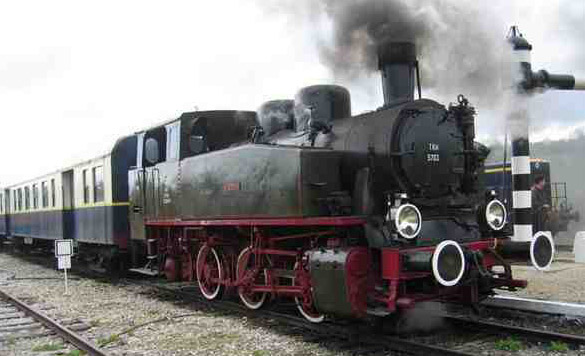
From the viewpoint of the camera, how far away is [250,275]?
7887mm

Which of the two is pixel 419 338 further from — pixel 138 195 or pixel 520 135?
pixel 138 195

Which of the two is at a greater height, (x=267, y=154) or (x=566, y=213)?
(x=267, y=154)

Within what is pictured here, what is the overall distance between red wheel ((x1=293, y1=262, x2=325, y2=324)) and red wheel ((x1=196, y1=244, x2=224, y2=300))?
191 centimetres

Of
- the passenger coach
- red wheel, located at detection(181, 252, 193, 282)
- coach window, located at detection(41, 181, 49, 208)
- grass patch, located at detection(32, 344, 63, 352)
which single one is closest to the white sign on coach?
the passenger coach

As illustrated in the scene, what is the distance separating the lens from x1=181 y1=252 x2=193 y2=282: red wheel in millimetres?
9633

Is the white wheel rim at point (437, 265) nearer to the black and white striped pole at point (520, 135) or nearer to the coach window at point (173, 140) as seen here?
the black and white striped pole at point (520, 135)

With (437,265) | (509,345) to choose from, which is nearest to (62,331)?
(437,265)

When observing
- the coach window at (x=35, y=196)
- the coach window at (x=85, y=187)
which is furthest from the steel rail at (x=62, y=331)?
the coach window at (x=35, y=196)

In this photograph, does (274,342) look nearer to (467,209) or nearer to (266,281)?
(266,281)

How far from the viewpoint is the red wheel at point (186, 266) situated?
9633mm

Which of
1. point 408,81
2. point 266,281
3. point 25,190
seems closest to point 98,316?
point 266,281

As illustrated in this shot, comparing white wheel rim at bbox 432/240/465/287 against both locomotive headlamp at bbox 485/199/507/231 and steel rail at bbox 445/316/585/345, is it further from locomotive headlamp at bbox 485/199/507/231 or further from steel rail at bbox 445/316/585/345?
locomotive headlamp at bbox 485/199/507/231

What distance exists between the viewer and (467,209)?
7066mm

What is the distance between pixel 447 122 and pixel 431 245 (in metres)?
1.56
